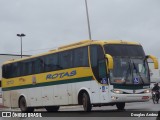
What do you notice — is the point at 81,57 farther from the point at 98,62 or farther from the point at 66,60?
the point at 66,60

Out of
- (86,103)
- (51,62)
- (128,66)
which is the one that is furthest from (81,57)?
(51,62)

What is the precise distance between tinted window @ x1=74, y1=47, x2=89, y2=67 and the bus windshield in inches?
51.2

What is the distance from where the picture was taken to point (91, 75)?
67.3 ft

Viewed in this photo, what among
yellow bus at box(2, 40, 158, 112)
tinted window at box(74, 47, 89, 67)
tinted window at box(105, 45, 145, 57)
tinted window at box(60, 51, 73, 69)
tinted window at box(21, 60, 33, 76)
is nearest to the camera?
yellow bus at box(2, 40, 158, 112)

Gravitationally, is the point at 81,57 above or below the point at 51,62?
below

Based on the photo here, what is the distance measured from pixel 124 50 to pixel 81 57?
2.17 m

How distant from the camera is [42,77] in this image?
24.8m

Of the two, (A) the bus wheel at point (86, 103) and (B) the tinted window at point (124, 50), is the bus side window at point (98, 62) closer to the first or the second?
(B) the tinted window at point (124, 50)

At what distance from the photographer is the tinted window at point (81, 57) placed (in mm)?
20984

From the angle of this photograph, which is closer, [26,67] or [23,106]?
[26,67]

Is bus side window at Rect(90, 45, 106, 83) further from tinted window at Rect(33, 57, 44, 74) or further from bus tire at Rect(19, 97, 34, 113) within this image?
bus tire at Rect(19, 97, 34, 113)

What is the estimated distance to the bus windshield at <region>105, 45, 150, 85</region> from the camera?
19.8 metres

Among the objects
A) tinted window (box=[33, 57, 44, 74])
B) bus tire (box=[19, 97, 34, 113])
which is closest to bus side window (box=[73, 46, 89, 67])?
tinted window (box=[33, 57, 44, 74])

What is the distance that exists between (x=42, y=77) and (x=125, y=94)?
22.1 ft
